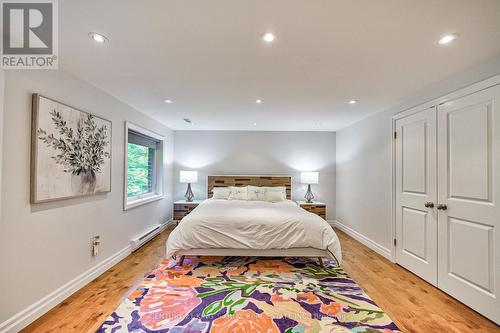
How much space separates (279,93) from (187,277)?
2529 mm

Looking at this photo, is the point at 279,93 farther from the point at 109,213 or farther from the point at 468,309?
the point at 468,309

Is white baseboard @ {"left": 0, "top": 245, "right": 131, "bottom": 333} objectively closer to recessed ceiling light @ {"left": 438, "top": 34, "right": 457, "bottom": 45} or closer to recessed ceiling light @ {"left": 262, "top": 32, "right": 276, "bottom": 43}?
recessed ceiling light @ {"left": 262, "top": 32, "right": 276, "bottom": 43}

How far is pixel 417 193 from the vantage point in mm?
2730

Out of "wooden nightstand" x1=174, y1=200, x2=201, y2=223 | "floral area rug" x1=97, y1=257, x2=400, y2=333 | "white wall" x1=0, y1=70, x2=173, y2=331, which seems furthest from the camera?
"wooden nightstand" x1=174, y1=200, x2=201, y2=223

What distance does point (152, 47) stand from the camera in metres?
1.72

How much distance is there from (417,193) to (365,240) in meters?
1.49

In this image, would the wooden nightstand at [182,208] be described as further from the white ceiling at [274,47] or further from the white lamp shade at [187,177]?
the white ceiling at [274,47]

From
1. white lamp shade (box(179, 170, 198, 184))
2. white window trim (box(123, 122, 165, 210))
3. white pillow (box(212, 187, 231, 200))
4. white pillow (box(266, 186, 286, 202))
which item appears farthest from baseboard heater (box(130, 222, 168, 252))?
white pillow (box(266, 186, 286, 202))

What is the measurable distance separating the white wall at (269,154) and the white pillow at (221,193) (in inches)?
24.2

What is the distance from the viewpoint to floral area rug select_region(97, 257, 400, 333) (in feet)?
5.87

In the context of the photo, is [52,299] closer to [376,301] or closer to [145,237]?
[145,237]

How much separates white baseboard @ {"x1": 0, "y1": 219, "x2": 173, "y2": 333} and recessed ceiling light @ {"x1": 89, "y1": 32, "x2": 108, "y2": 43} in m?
2.23

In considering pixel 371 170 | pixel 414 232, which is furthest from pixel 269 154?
pixel 414 232

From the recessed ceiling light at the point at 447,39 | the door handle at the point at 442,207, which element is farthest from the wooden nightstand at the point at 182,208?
the recessed ceiling light at the point at 447,39
